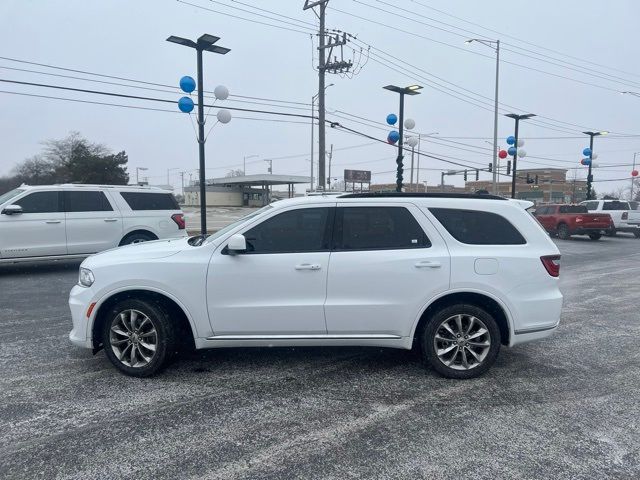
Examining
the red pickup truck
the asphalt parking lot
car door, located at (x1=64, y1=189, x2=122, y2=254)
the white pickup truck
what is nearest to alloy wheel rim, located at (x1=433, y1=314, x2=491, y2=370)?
the asphalt parking lot

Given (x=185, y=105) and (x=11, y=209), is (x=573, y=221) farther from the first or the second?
(x=11, y=209)

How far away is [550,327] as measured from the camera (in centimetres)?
452

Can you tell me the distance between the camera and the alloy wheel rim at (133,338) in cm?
437

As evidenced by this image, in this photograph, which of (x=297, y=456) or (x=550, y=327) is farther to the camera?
(x=550, y=327)

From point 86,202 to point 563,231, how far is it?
63.0 feet

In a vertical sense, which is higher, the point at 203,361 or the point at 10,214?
the point at 10,214

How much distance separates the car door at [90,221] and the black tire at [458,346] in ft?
27.1

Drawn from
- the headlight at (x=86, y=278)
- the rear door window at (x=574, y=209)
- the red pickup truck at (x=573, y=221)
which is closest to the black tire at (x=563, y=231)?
the red pickup truck at (x=573, y=221)

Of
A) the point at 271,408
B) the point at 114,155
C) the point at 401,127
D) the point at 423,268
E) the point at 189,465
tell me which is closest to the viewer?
the point at 189,465

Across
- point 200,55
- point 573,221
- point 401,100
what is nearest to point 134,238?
point 200,55

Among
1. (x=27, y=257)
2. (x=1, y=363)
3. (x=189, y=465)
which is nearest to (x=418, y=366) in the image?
(x=189, y=465)

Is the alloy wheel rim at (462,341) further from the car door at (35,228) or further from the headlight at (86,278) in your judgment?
the car door at (35,228)

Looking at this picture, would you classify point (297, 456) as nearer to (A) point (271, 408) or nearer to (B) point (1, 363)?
(A) point (271, 408)

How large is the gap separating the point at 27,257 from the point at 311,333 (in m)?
7.97
